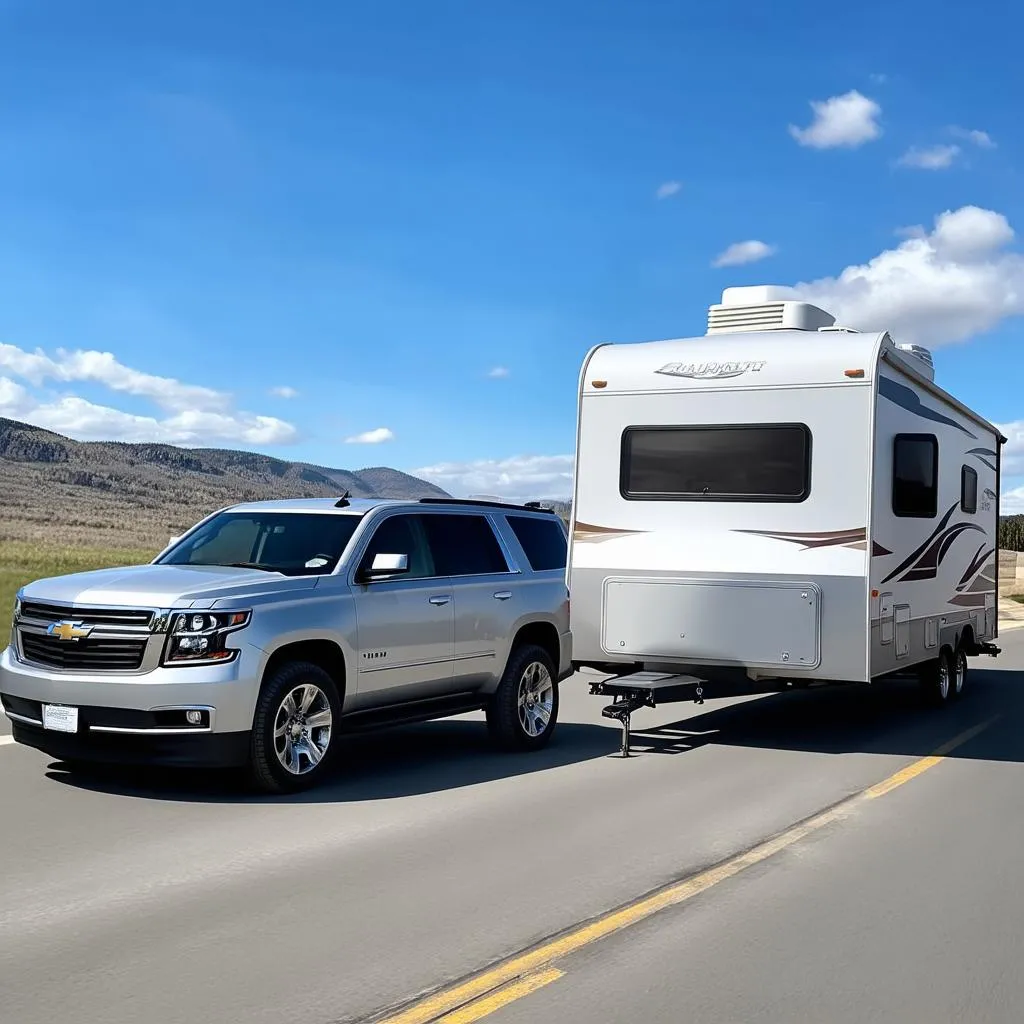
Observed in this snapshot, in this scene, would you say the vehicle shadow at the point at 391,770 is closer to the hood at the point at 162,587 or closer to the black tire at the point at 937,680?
the hood at the point at 162,587

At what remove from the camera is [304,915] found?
18.8 ft

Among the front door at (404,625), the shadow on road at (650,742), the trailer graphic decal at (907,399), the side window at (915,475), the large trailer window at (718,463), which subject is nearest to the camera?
the shadow on road at (650,742)

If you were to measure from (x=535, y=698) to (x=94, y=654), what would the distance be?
3877 mm

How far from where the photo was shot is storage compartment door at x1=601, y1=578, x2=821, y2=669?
35.0ft

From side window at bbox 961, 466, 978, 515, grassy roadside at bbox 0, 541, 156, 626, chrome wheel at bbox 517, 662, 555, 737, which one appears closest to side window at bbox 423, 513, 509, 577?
chrome wheel at bbox 517, 662, 555, 737

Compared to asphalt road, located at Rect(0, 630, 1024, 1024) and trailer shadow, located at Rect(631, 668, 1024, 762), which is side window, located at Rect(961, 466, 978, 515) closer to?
trailer shadow, located at Rect(631, 668, 1024, 762)

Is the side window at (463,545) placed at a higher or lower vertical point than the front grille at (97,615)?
higher

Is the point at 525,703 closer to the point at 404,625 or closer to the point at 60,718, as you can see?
the point at 404,625

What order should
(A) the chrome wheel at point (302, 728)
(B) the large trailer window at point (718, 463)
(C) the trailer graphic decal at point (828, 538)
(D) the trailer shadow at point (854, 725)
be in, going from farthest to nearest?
1. (D) the trailer shadow at point (854, 725)
2. (B) the large trailer window at point (718, 463)
3. (C) the trailer graphic decal at point (828, 538)
4. (A) the chrome wheel at point (302, 728)

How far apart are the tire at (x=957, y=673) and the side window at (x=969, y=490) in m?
1.61

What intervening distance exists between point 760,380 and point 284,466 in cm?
18952

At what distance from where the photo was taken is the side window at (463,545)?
395 inches

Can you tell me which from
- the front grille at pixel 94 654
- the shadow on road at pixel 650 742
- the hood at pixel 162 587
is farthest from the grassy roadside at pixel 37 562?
the front grille at pixel 94 654

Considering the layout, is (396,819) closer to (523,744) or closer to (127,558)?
(523,744)
